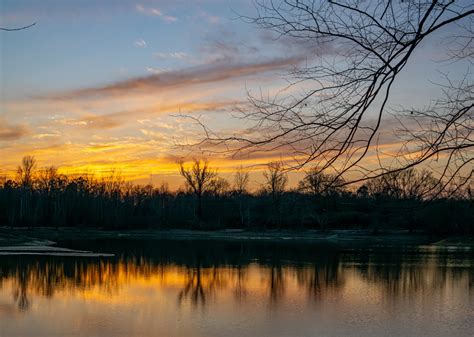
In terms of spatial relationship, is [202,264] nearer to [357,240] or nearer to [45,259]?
[45,259]

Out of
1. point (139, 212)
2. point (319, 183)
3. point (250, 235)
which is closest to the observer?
point (319, 183)

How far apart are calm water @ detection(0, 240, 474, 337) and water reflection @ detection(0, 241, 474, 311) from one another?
0.17ft

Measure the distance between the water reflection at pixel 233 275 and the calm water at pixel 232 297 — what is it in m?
0.05

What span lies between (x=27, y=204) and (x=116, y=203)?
1228 centimetres

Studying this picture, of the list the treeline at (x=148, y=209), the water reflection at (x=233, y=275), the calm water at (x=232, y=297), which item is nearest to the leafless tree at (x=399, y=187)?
the calm water at (x=232, y=297)

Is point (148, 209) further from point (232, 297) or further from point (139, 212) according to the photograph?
point (232, 297)

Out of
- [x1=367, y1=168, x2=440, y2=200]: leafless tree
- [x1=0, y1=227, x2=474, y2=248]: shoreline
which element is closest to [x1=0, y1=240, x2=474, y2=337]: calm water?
[x1=367, y1=168, x2=440, y2=200]: leafless tree

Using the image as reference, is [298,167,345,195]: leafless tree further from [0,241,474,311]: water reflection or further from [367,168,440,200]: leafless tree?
[0,241,474,311]: water reflection

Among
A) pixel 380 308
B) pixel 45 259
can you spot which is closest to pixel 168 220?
pixel 45 259

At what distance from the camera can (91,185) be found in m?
91.0

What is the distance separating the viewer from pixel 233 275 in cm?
2484

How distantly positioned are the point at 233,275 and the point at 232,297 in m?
6.13

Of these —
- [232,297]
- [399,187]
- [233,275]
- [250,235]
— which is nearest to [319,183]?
[399,187]

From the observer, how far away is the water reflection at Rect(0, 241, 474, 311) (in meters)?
19.8
